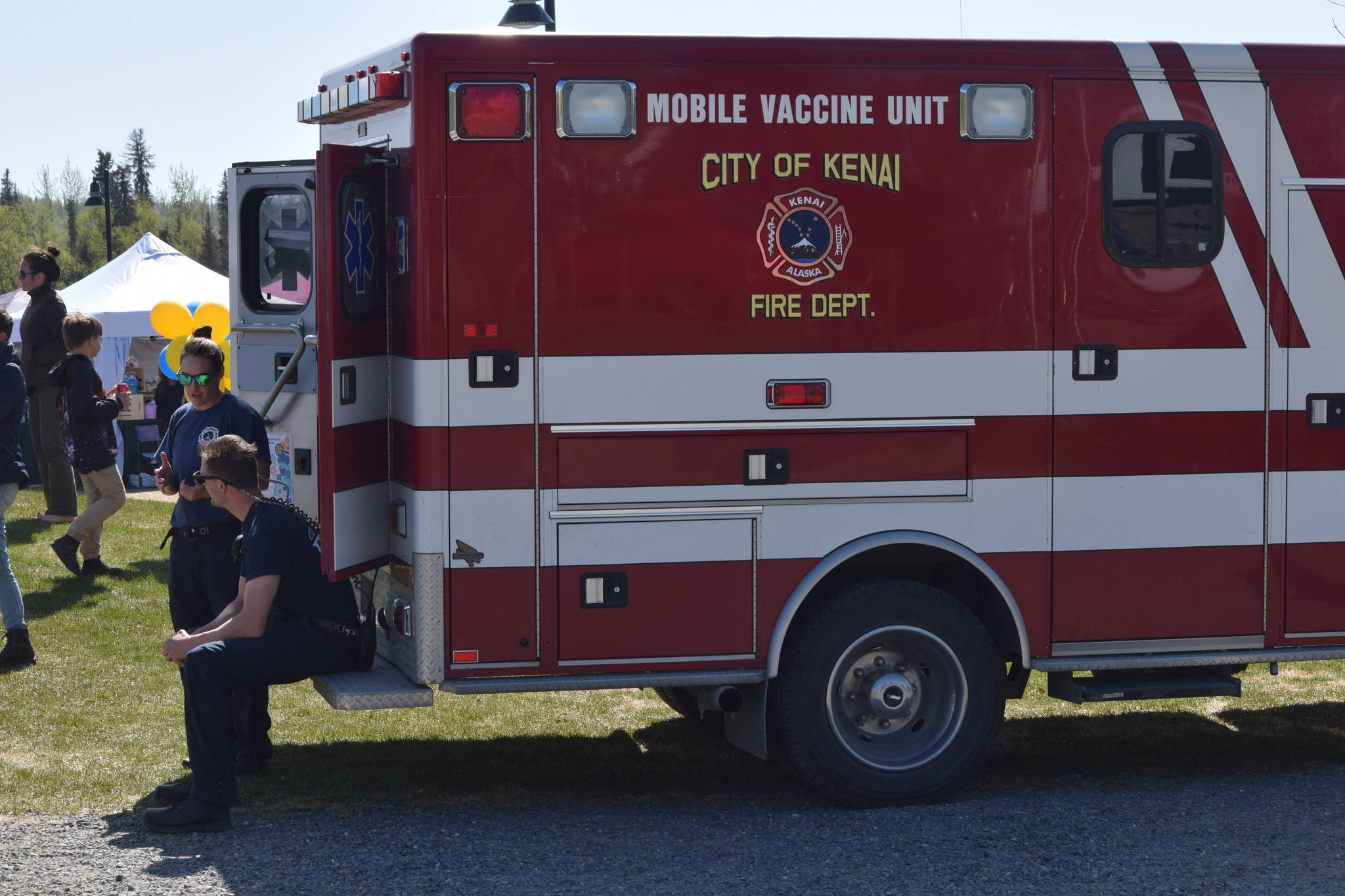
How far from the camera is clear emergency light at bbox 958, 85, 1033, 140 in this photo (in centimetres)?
549

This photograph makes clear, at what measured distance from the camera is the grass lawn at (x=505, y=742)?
5.95m

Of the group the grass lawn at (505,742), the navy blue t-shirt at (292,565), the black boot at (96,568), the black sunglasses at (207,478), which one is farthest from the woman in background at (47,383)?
the navy blue t-shirt at (292,565)

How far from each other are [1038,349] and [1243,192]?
1017 millimetres

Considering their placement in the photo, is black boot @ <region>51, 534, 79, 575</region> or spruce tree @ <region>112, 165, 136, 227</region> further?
spruce tree @ <region>112, 165, 136, 227</region>

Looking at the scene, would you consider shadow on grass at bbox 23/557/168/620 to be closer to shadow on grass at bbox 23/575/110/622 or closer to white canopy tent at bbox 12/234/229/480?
shadow on grass at bbox 23/575/110/622

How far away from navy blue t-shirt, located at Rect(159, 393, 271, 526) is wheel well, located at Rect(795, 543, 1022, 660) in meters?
2.38

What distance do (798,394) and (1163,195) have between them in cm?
162

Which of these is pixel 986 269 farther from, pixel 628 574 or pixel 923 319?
pixel 628 574

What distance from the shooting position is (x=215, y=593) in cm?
611

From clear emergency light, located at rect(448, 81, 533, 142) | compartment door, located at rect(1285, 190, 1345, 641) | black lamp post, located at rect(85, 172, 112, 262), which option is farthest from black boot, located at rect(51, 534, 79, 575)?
black lamp post, located at rect(85, 172, 112, 262)

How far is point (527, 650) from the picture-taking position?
5324mm

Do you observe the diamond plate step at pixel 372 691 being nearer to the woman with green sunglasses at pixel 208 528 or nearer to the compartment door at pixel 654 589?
the compartment door at pixel 654 589

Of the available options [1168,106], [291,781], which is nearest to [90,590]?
[291,781]

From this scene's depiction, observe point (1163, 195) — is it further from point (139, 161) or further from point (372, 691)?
point (139, 161)
